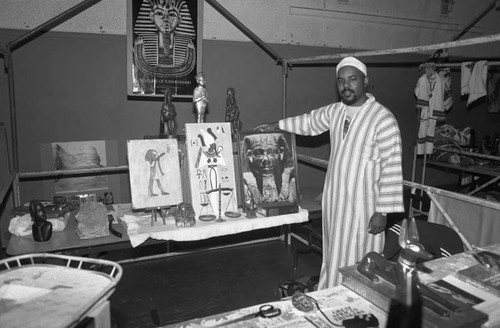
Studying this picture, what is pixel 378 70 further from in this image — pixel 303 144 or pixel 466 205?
pixel 466 205

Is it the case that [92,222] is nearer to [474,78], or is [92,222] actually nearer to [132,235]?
[132,235]

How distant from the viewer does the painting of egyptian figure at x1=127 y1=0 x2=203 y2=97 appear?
3.62 m

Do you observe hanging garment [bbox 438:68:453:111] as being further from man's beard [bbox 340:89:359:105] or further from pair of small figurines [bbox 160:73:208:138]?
pair of small figurines [bbox 160:73:208:138]

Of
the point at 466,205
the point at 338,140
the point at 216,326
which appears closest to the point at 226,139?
the point at 338,140

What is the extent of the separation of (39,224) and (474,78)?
5.15 meters

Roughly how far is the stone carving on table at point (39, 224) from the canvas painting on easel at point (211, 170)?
3.10 feet

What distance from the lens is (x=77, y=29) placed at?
3459 millimetres

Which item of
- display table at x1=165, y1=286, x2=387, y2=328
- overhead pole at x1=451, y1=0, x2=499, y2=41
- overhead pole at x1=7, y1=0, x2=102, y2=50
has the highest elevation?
overhead pole at x1=451, y1=0, x2=499, y2=41

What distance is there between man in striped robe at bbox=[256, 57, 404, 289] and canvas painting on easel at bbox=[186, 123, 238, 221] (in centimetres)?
75

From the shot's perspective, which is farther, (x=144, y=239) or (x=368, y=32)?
(x=368, y=32)

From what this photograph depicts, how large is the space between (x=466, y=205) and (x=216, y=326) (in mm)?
2246

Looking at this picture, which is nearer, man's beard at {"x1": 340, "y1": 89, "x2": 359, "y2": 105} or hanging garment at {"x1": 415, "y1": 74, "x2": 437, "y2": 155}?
man's beard at {"x1": 340, "y1": 89, "x2": 359, "y2": 105}

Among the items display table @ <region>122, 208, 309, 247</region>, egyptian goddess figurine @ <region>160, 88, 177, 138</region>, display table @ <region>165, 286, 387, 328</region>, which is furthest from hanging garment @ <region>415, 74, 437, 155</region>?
display table @ <region>165, 286, 387, 328</region>

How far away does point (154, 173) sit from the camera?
255cm
